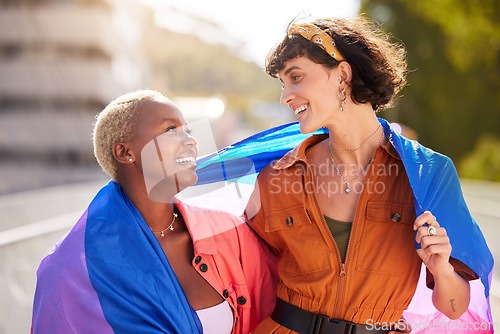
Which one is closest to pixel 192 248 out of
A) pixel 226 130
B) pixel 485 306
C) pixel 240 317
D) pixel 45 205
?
pixel 240 317

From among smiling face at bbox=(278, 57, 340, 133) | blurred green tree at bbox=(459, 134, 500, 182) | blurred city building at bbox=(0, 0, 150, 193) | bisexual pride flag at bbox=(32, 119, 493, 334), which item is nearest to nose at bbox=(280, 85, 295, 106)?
smiling face at bbox=(278, 57, 340, 133)

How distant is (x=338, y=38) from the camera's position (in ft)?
9.48

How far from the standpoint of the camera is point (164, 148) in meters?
3.02

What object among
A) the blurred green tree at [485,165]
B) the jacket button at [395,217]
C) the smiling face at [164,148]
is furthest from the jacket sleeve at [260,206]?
the blurred green tree at [485,165]

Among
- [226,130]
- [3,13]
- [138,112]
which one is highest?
[3,13]

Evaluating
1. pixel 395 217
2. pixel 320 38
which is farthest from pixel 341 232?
pixel 320 38

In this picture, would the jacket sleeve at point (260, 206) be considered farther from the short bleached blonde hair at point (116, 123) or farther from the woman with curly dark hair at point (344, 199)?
the short bleached blonde hair at point (116, 123)

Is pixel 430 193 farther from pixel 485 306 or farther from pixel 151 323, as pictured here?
pixel 151 323

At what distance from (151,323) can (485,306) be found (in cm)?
171

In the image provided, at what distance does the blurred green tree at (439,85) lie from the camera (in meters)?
21.2

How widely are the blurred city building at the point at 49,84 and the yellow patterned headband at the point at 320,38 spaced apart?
35.8 m

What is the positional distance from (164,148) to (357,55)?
1.13 metres

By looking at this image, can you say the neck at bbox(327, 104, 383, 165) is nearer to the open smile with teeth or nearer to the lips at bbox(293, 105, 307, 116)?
the lips at bbox(293, 105, 307, 116)

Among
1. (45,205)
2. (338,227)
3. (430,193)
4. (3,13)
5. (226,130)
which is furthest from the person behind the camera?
(226,130)
